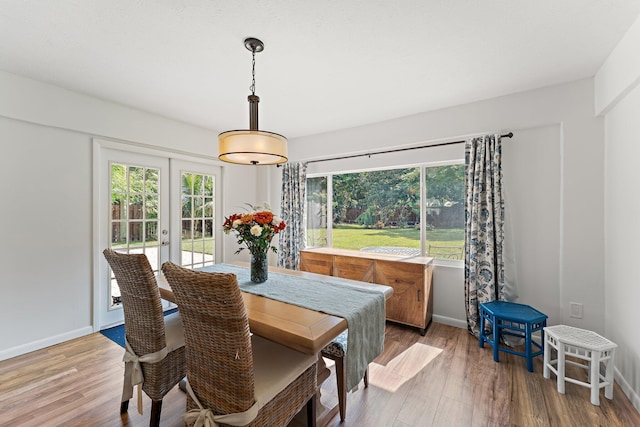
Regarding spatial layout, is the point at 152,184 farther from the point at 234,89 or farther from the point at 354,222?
the point at 354,222

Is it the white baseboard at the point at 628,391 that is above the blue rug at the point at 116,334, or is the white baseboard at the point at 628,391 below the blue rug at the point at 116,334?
above

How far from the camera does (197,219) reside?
12.5ft

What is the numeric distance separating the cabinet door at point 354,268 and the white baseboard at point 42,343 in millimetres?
2719

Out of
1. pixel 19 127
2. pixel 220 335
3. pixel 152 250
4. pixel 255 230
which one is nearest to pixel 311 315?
pixel 220 335

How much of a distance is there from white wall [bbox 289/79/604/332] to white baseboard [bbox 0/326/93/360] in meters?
3.83

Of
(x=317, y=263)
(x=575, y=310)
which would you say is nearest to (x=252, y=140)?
(x=317, y=263)

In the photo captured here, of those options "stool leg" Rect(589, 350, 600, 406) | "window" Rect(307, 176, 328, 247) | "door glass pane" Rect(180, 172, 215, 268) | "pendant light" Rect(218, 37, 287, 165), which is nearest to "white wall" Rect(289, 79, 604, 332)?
"stool leg" Rect(589, 350, 600, 406)

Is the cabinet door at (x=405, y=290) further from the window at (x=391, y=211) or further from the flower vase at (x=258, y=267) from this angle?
the flower vase at (x=258, y=267)

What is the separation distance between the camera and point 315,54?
2.01 metres

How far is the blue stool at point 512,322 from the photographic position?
2191mm

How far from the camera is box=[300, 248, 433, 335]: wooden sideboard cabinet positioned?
2805 millimetres

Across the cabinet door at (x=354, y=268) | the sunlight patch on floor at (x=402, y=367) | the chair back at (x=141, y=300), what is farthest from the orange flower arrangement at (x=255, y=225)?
the cabinet door at (x=354, y=268)

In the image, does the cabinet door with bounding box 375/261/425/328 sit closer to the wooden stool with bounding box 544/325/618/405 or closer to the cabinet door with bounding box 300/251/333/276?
the cabinet door with bounding box 300/251/333/276

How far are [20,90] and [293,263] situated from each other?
3387 mm
